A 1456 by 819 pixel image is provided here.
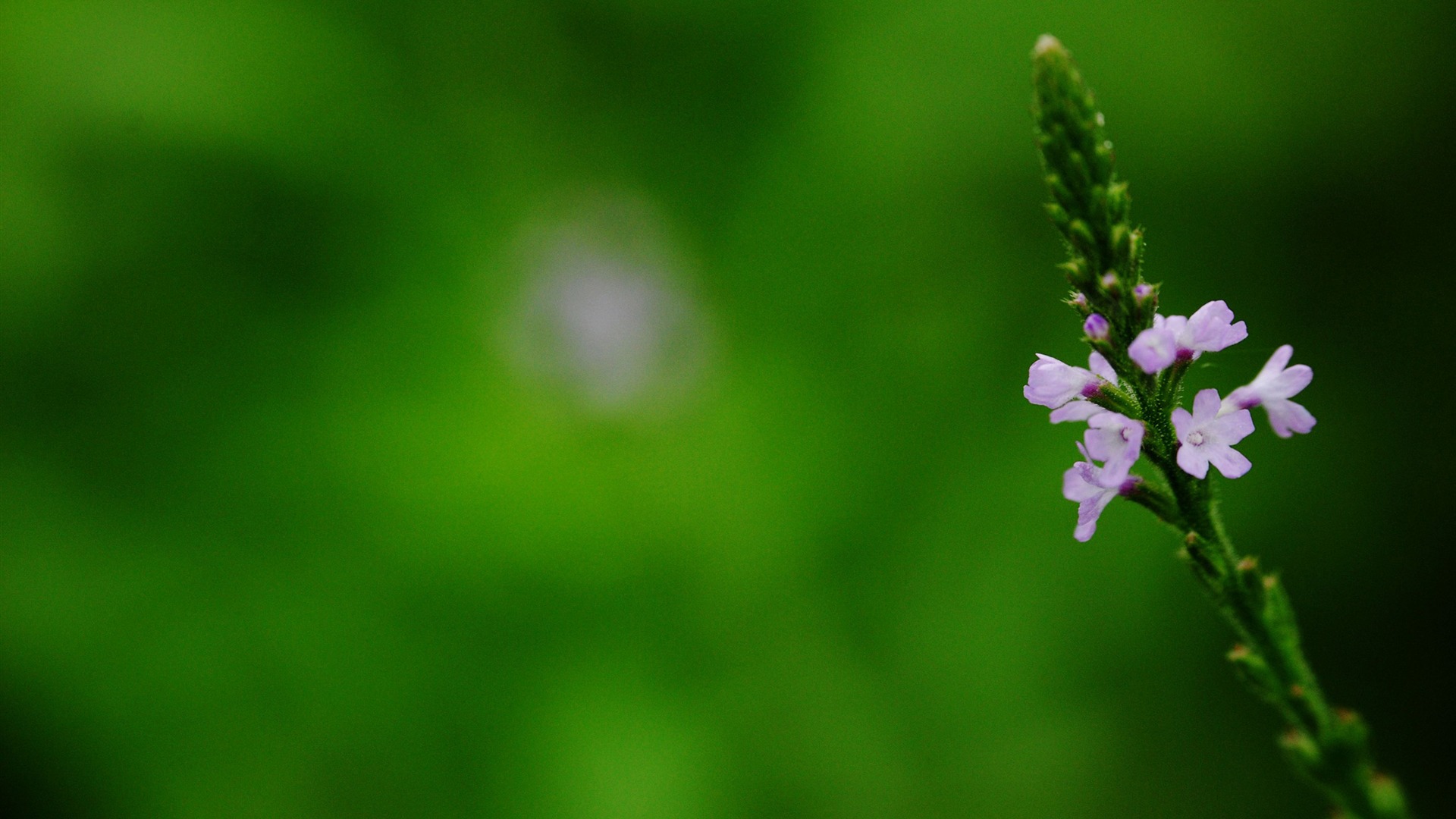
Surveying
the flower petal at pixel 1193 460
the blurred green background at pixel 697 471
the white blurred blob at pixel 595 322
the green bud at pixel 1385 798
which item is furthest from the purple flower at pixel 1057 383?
the white blurred blob at pixel 595 322

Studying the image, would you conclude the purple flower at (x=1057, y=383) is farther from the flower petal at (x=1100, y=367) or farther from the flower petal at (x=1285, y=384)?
the flower petal at (x=1285, y=384)

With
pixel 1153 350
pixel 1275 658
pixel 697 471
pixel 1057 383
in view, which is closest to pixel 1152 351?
pixel 1153 350

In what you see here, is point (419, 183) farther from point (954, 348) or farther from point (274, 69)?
point (954, 348)

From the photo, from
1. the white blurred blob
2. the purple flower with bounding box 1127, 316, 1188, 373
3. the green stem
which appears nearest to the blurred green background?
the white blurred blob

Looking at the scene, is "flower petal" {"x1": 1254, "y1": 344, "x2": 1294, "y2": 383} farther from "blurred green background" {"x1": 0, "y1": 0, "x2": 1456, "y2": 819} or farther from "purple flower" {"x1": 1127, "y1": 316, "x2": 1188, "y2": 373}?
"blurred green background" {"x1": 0, "y1": 0, "x2": 1456, "y2": 819}

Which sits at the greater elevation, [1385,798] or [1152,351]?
[1152,351]

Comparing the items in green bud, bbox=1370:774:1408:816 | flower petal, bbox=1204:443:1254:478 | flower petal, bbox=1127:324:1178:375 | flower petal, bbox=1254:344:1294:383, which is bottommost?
green bud, bbox=1370:774:1408:816

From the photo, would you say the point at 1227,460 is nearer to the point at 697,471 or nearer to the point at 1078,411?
the point at 1078,411
